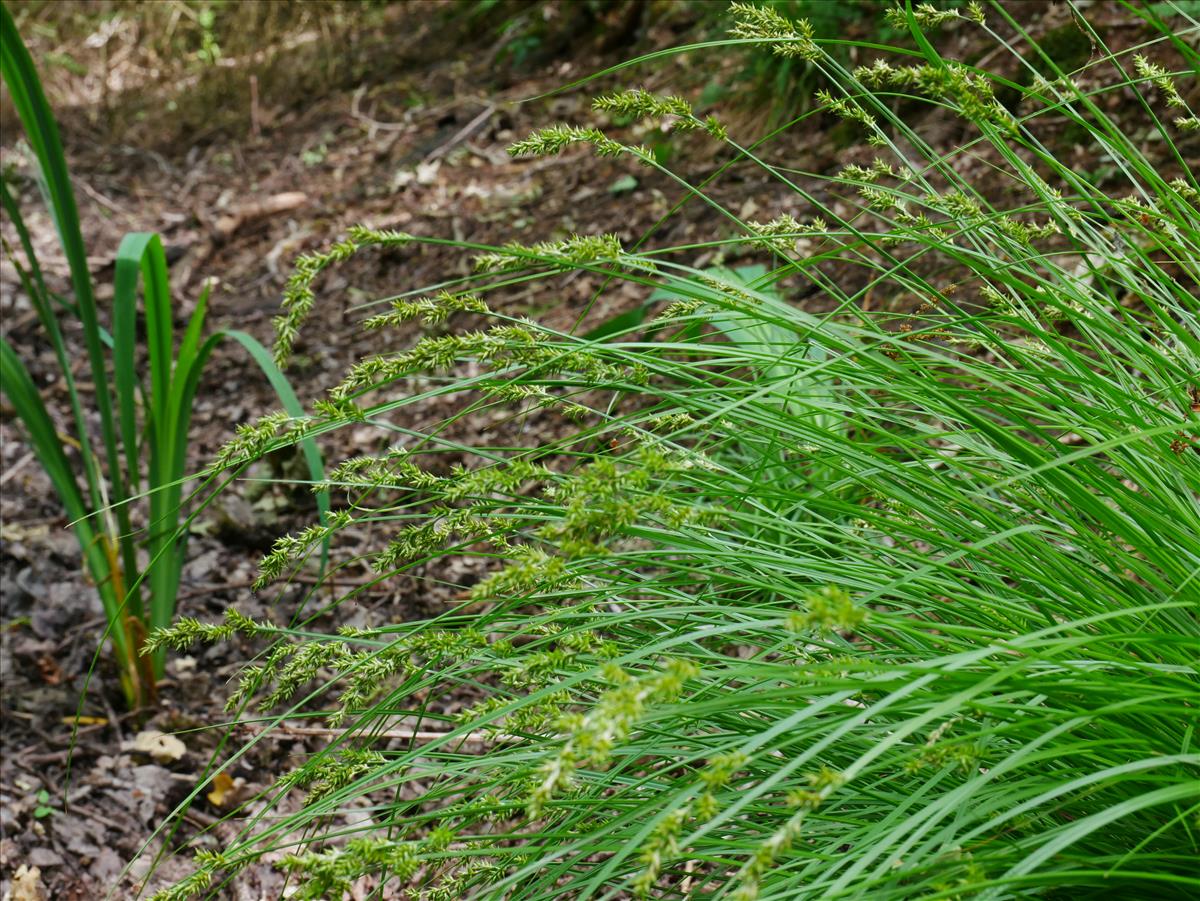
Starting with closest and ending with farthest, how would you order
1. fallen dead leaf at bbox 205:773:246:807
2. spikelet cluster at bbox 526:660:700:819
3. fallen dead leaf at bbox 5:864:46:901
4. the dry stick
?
spikelet cluster at bbox 526:660:700:819 < fallen dead leaf at bbox 5:864:46:901 < fallen dead leaf at bbox 205:773:246:807 < the dry stick

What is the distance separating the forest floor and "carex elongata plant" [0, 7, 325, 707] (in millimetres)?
238

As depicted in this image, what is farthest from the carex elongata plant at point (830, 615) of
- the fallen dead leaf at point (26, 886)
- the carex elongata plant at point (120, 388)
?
the fallen dead leaf at point (26, 886)

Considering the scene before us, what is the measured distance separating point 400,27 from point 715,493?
20.0ft

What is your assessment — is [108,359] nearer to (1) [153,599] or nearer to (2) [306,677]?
(1) [153,599]

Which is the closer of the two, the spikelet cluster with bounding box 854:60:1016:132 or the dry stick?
the spikelet cluster with bounding box 854:60:1016:132

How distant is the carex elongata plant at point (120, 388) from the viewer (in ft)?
6.37

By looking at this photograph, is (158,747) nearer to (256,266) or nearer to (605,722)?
(605,722)

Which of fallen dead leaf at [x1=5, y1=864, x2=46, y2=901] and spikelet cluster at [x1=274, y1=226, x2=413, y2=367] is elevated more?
spikelet cluster at [x1=274, y1=226, x2=413, y2=367]

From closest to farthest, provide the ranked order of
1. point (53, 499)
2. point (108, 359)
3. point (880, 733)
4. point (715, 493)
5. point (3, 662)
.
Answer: point (880, 733) → point (715, 493) → point (3, 662) → point (53, 499) → point (108, 359)

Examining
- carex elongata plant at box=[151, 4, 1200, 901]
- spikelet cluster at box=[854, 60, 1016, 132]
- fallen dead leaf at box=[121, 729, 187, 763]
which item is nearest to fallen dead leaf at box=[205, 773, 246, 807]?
fallen dead leaf at box=[121, 729, 187, 763]

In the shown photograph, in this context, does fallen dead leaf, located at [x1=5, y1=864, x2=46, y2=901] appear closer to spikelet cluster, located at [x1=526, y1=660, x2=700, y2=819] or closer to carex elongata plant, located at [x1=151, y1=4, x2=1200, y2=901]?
carex elongata plant, located at [x1=151, y1=4, x2=1200, y2=901]

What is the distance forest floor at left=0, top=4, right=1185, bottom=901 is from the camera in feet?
7.20

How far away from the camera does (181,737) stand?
234 centimetres

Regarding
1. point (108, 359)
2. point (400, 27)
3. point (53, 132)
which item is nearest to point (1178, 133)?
point (53, 132)
